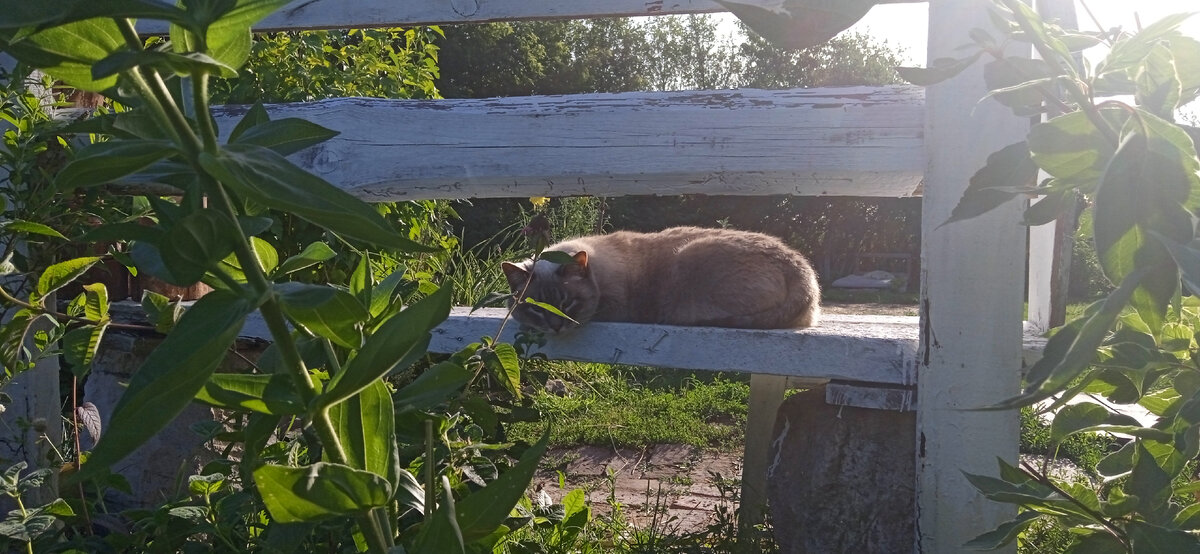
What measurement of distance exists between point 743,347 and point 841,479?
70 centimetres

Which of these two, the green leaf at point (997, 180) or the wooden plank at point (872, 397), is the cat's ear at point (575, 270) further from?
the green leaf at point (997, 180)

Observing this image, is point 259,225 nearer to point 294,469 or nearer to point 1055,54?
point 294,469

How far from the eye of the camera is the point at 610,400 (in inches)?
218

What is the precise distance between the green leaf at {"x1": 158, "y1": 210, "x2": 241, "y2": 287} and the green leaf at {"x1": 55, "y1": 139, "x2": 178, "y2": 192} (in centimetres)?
4

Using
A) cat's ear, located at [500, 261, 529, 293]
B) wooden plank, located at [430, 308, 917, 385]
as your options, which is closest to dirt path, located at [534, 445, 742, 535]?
cat's ear, located at [500, 261, 529, 293]

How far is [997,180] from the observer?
841 millimetres

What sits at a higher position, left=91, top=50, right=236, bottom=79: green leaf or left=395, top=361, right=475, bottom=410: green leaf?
left=91, top=50, right=236, bottom=79: green leaf

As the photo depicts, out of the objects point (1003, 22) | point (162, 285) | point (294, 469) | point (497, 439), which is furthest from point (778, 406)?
point (294, 469)

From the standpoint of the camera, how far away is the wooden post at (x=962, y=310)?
1.65 meters

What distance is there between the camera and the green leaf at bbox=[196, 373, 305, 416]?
0.59 meters

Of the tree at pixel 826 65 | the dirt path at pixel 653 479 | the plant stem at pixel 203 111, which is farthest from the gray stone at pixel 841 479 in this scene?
the tree at pixel 826 65

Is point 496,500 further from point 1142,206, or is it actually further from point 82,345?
point 82,345

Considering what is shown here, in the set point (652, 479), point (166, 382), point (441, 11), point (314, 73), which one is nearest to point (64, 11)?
point (166, 382)

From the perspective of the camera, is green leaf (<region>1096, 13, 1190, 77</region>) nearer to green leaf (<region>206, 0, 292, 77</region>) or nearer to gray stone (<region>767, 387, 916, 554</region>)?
green leaf (<region>206, 0, 292, 77</region>)
